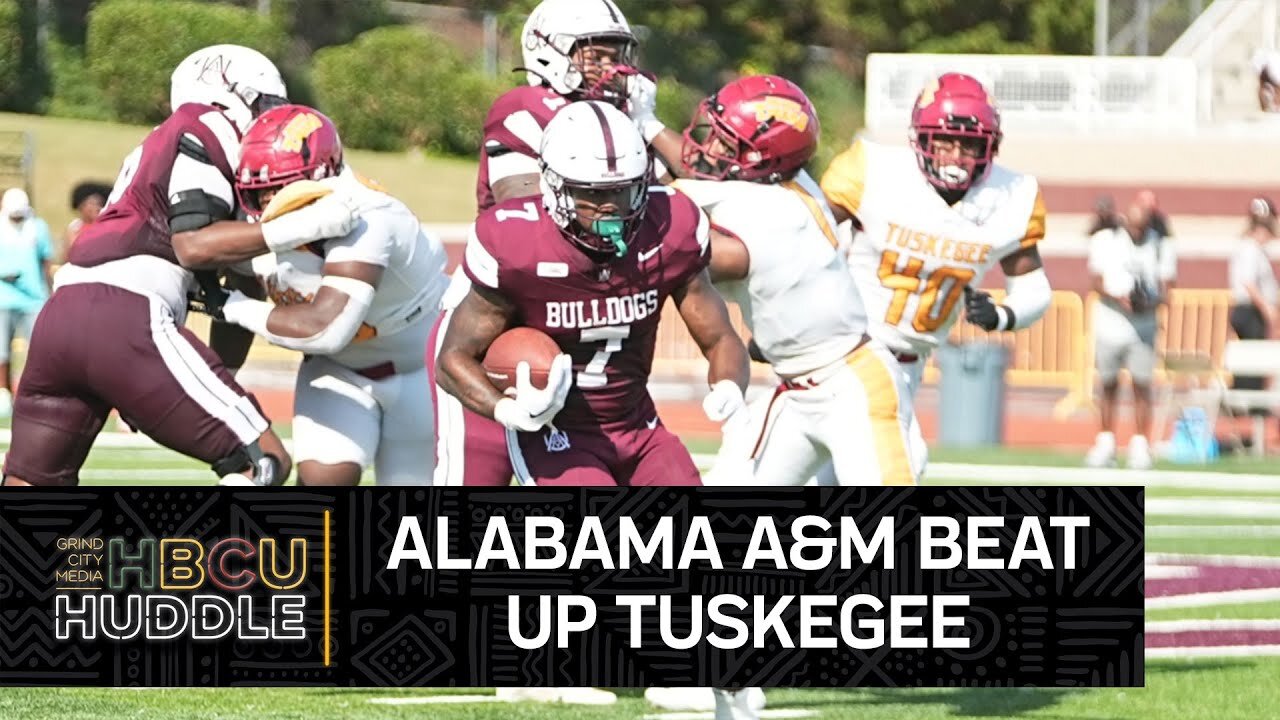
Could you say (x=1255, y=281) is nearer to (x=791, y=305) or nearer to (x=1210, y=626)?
(x=1210, y=626)

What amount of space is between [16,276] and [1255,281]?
936 cm

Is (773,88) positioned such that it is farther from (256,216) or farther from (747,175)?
(256,216)

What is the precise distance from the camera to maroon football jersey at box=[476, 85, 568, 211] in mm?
7418

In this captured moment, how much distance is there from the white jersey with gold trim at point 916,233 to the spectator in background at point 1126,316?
788cm

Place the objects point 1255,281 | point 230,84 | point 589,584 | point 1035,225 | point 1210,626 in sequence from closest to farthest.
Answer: point 589,584 < point 230,84 < point 1035,225 < point 1210,626 < point 1255,281

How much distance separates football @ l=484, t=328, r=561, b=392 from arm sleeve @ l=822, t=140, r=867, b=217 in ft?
7.40


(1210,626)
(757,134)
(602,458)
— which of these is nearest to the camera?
(602,458)

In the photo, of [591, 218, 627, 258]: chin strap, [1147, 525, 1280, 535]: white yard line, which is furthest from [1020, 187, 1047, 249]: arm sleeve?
[1147, 525, 1280, 535]: white yard line

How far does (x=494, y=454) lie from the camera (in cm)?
679

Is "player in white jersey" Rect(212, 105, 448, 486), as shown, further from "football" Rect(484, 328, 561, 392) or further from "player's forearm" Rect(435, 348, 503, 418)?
"football" Rect(484, 328, 561, 392)

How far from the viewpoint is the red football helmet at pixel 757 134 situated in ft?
24.1

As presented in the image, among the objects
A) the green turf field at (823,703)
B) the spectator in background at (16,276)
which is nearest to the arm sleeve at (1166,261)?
the spectator in background at (16,276)

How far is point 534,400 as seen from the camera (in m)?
6.02

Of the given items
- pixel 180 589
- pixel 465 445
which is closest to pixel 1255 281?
pixel 465 445
